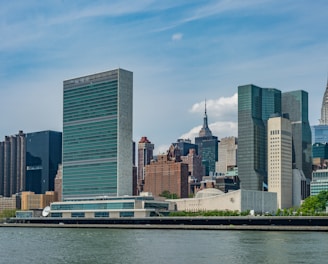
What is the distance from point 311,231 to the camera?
165500 millimetres

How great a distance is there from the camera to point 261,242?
390 ft

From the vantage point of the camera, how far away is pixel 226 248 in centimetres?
10538

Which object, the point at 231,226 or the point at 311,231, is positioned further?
the point at 231,226

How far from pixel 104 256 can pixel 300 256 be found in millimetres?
26317

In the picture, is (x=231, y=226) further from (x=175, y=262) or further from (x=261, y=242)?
(x=175, y=262)

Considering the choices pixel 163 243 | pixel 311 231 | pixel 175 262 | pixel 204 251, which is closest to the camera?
pixel 175 262

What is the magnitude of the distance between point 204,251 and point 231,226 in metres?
90.8

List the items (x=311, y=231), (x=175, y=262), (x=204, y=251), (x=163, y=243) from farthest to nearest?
(x=311, y=231), (x=163, y=243), (x=204, y=251), (x=175, y=262)

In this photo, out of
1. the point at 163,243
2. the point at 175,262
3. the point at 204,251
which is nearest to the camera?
the point at 175,262

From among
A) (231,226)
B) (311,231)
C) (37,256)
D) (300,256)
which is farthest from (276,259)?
(231,226)

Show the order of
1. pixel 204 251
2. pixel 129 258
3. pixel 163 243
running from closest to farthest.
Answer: pixel 129 258 → pixel 204 251 → pixel 163 243

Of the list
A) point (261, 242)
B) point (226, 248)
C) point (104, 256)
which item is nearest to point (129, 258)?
point (104, 256)

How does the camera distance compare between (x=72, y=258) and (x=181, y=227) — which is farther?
(x=181, y=227)

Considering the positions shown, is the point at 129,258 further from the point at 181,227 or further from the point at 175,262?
the point at 181,227
